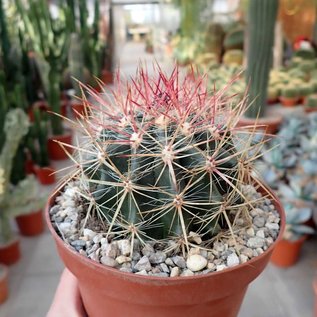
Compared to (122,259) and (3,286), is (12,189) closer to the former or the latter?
(3,286)

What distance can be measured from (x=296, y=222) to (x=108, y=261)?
0.96 meters

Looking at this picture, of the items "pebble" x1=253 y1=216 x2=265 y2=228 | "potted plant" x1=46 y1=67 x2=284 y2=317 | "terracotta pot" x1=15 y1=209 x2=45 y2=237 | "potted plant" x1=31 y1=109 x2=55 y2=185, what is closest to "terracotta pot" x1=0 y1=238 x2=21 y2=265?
"terracotta pot" x1=15 y1=209 x2=45 y2=237

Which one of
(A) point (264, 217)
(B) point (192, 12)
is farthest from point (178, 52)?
(A) point (264, 217)

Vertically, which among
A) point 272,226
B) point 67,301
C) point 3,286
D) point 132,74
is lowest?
point 3,286

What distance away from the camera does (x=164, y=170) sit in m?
0.46

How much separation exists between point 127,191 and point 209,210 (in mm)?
91

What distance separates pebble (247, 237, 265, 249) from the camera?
1.60ft

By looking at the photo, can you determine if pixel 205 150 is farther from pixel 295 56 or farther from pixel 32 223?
pixel 295 56

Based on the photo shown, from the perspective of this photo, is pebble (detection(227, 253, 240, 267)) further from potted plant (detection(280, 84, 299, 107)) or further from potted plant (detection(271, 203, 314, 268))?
potted plant (detection(280, 84, 299, 107))

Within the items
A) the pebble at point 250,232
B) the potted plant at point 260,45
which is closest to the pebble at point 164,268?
the pebble at point 250,232

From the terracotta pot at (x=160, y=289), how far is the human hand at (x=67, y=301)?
0.07 m

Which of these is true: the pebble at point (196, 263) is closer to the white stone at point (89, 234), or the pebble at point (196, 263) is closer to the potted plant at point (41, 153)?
the white stone at point (89, 234)

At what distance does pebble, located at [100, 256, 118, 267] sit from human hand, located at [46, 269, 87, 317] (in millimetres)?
135

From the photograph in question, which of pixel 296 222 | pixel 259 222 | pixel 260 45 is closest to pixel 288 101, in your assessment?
pixel 260 45
